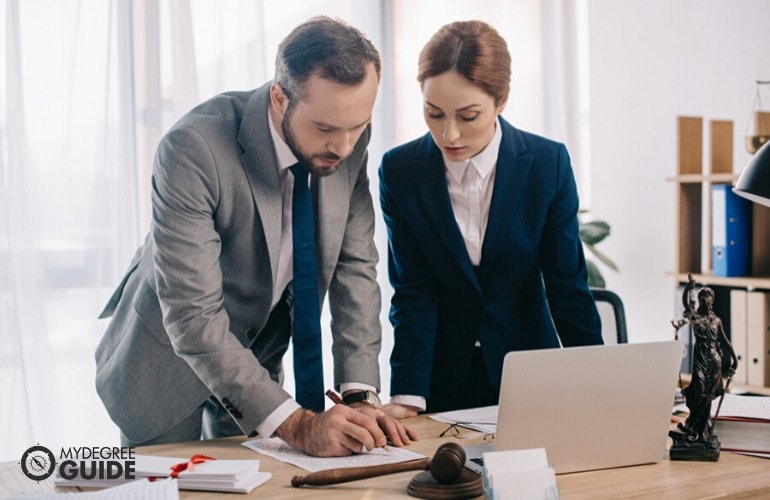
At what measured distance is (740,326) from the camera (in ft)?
11.0

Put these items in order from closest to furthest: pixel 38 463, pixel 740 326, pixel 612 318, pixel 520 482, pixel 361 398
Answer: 1. pixel 520 482
2. pixel 38 463
3. pixel 361 398
4. pixel 612 318
5. pixel 740 326

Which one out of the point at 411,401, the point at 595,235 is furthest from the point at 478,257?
the point at 595,235

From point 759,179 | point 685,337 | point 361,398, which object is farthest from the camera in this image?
point 685,337

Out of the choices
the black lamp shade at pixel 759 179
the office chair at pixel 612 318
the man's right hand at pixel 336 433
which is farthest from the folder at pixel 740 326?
the man's right hand at pixel 336 433

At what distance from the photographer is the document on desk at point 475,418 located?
170 cm

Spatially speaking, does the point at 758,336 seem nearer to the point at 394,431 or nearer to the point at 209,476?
the point at 394,431

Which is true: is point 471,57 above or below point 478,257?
above

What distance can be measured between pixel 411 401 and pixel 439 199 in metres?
0.45

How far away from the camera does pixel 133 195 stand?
10.9 ft

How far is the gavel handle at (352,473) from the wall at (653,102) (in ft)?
9.32

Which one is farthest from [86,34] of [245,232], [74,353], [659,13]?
[659,13]

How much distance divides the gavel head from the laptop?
4.1 inches

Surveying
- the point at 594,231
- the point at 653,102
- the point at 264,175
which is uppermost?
the point at 653,102

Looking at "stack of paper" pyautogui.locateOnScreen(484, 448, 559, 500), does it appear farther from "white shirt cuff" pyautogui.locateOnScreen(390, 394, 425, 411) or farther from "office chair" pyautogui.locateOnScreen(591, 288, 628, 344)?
"office chair" pyautogui.locateOnScreen(591, 288, 628, 344)
